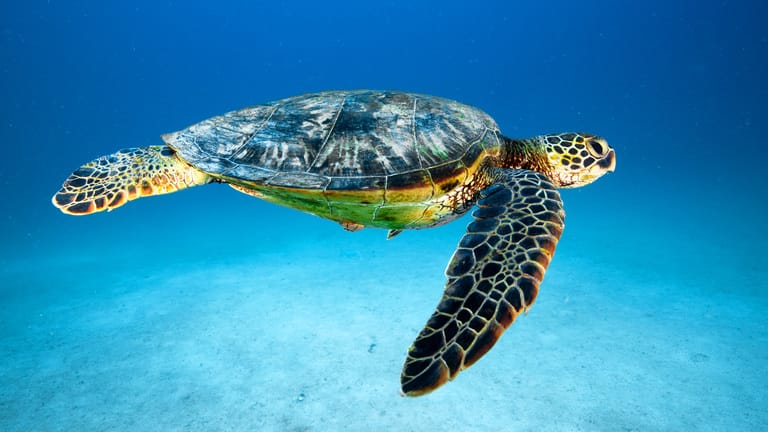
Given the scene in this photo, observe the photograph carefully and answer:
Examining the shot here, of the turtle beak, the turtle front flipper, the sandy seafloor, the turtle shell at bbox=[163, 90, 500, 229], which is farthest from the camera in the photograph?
the sandy seafloor

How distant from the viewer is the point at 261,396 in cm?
494

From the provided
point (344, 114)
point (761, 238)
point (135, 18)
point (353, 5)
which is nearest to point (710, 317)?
point (344, 114)

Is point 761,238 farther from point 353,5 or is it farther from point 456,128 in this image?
point 353,5

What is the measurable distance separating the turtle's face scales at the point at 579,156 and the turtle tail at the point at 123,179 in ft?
11.3

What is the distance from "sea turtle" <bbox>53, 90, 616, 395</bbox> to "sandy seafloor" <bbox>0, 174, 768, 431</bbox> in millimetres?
2759

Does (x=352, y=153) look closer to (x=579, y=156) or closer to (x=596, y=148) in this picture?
(x=579, y=156)

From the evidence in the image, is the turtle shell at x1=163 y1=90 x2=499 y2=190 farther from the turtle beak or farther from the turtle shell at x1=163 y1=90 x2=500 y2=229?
the turtle beak

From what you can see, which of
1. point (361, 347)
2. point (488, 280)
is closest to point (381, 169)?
point (488, 280)

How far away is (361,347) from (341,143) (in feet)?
13.0

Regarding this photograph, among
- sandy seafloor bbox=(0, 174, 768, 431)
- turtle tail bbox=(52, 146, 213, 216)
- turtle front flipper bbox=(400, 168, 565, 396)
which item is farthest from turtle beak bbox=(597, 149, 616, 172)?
turtle tail bbox=(52, 146, 213, 216)

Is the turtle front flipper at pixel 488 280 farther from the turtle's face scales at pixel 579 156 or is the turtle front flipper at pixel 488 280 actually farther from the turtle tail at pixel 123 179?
the turtle tail at pixel 123 179

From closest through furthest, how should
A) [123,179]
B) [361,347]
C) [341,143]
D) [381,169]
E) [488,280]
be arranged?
[488,280]
[381,169]
[341,143]
[123,179]
[361,347]

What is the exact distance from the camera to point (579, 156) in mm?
3822

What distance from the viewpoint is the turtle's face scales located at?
381 cm
